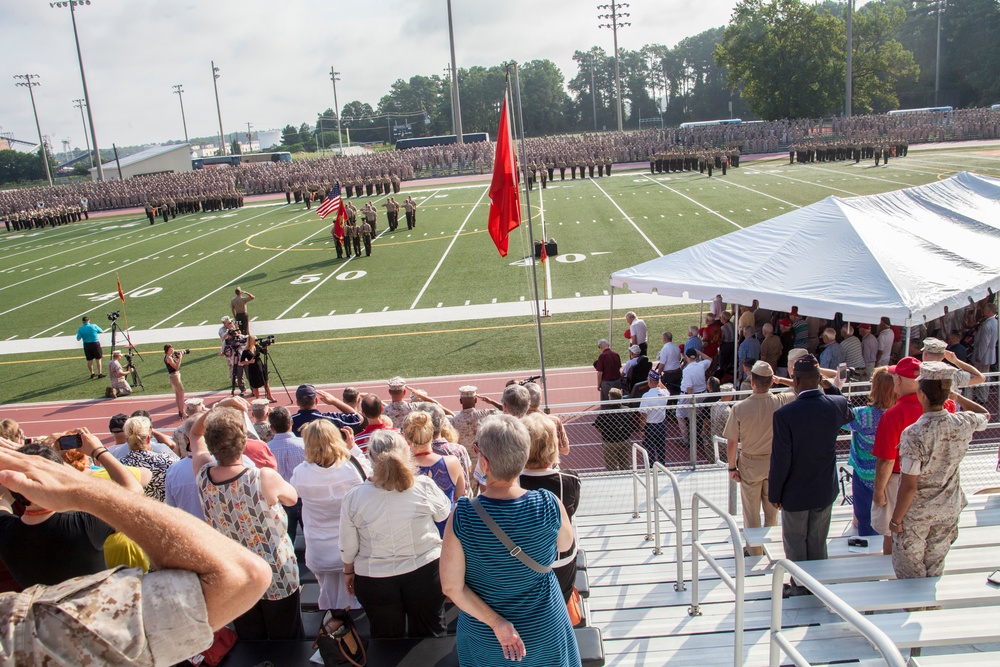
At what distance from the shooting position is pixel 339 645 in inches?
151

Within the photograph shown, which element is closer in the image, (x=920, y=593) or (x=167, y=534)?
(x=167, y=534)

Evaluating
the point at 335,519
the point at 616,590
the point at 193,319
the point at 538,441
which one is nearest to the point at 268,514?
the point at 335,519

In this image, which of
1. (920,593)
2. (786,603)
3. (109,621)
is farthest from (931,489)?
(109,621)

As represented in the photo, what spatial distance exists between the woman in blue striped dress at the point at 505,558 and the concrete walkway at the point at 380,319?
52.8 ft

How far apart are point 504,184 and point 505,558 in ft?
24.4

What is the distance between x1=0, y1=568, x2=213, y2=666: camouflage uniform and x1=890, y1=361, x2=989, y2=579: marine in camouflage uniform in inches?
145

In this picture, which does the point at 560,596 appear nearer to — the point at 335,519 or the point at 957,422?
the point at 335,519

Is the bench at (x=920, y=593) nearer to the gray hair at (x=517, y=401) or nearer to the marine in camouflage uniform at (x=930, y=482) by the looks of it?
the marine in camouflage uniform at (x=930, y=482)

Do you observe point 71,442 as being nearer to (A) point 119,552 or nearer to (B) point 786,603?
(A) point 119,552

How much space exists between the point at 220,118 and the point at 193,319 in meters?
95.0

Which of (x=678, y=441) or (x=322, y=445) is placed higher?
(x=322, y=445)

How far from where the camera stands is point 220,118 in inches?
4203

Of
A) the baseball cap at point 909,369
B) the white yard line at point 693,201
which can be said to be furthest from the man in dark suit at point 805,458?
the white yard line at point 693,201

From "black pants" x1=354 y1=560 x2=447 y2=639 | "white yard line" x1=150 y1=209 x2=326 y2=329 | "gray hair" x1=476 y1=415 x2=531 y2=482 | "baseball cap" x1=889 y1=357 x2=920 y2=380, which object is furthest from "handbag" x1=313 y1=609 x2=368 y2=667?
"white yard line" x1=150 y1=209 x2=326 y2=329
